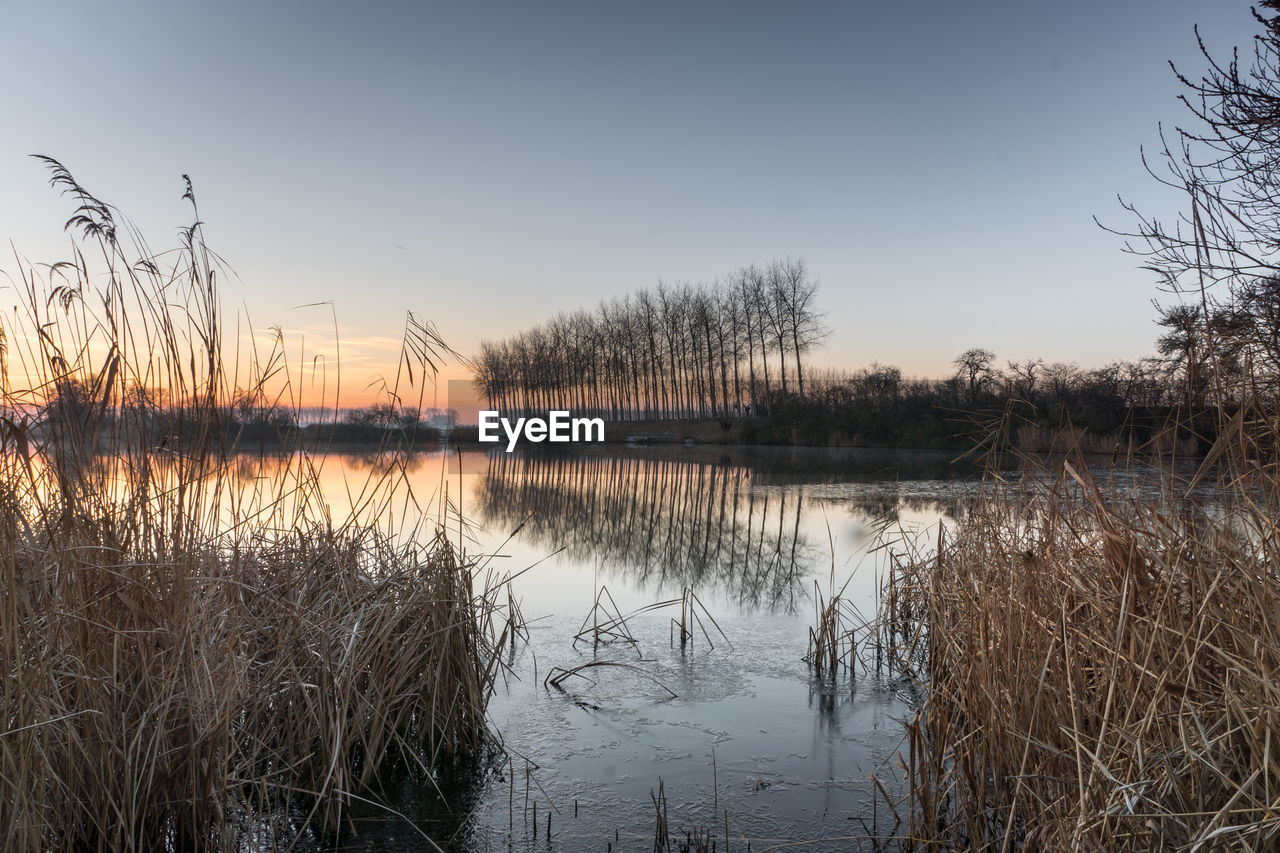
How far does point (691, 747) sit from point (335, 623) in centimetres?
190

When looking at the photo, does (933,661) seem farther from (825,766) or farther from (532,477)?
(532,477)

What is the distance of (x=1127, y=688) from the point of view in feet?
7.53

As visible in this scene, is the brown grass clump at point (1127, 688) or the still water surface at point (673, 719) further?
the still water surface at point (673, 719)

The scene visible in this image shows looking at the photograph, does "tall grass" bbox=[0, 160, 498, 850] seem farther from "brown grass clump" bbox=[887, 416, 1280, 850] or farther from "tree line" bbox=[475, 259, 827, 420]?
"tree line" bbox=[475, 259, 827, 420]

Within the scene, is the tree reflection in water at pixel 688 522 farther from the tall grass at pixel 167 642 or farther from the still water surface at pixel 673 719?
the tall grass at pixel 167 642

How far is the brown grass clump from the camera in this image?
1918mm

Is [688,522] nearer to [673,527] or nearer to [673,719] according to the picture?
[673,527]

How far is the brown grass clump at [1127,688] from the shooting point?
1.92 metres

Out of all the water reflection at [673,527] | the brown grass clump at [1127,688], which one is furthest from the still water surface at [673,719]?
the brown grass clump at [1127,688]

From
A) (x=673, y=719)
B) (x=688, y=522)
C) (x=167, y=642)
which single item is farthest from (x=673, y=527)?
(x=167, y=642)

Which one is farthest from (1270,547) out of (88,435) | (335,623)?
(88,435)

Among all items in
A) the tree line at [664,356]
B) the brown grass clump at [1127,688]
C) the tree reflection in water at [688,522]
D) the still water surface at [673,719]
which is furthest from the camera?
the tree line at [664,356]

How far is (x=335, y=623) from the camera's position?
3.29 m

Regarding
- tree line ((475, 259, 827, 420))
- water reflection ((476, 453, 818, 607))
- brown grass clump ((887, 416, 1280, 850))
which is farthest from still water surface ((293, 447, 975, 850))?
tree line ((475, 259, 827, 420))
